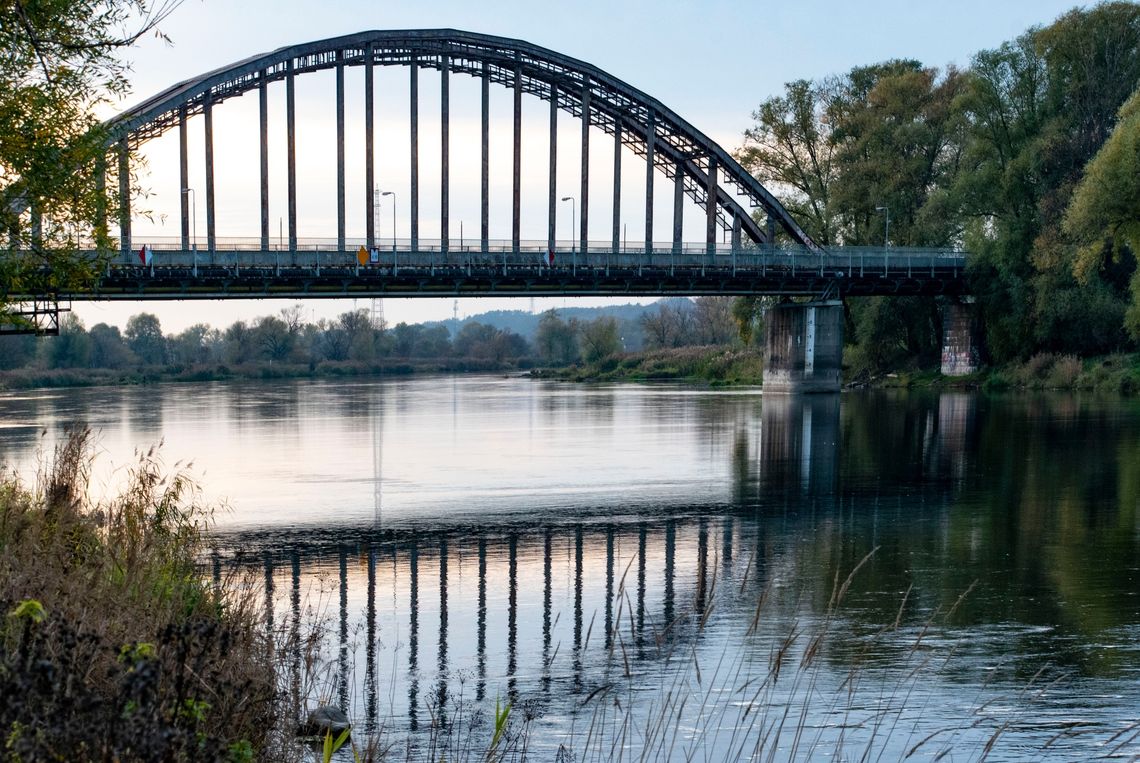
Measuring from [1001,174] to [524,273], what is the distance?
2455cm

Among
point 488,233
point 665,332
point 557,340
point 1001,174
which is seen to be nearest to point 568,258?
point 488,233

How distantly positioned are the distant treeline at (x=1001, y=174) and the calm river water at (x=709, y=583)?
83.2ft

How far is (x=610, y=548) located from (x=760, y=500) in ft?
20.2

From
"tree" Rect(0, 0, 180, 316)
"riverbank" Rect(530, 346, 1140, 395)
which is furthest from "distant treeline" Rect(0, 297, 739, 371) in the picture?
"tree" Rect(0, 0, 180, 316)

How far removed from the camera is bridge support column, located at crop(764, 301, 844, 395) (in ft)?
227

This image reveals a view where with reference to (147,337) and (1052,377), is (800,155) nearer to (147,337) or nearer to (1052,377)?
(1052,377)

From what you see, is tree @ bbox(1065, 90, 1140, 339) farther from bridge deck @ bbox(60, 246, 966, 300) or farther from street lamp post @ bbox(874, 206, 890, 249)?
street lamp post @ bbox(874, 206, 890, 249)

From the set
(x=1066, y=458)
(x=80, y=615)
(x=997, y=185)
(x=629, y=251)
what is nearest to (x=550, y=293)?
(x=629, y=251)

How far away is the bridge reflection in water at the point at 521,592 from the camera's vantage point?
11.0 m

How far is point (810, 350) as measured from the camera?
69.3m

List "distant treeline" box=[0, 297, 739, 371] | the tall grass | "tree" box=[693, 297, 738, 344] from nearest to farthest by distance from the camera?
the tall grass < "distant treeline" box=[0, 297, 739, 371] < "tree" box=[693, 297, 738, 344]

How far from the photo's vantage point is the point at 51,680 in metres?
4.20

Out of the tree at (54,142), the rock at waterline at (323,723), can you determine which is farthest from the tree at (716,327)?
the rock at waterline at (323,723)

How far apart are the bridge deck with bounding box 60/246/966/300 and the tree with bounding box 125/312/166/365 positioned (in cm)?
13354
